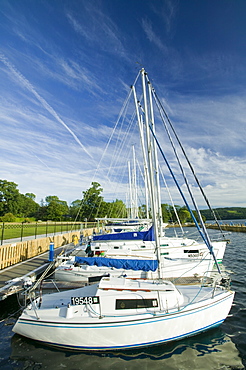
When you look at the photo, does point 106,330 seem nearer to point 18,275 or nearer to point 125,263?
point 125,263

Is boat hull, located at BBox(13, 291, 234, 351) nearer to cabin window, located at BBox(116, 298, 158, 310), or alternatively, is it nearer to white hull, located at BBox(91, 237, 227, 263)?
cabin window, located at BBox(116, 298, 158, 310)

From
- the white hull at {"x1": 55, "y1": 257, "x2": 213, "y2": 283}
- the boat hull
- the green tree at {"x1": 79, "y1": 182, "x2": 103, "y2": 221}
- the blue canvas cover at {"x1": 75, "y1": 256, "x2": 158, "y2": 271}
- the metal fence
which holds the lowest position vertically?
the boat hull

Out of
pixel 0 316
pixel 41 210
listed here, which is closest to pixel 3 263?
pixel 0 316

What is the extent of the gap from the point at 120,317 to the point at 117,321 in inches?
6.9

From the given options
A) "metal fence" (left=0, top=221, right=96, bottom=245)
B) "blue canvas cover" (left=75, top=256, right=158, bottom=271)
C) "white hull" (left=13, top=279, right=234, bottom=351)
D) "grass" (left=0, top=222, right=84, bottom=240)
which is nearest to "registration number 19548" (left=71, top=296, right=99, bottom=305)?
"white hull" (left=13, top=279, right=234, bottom=351)

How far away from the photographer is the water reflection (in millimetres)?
7148

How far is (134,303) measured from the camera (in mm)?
8320

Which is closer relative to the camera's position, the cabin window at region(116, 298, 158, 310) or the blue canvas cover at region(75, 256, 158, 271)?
the cabin window at region(116, 298, 158, 310)

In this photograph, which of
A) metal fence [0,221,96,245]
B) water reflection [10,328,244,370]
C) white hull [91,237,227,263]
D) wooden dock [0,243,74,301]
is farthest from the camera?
metal fence [0,221,96,245]

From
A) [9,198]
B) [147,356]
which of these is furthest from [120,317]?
[9,198]

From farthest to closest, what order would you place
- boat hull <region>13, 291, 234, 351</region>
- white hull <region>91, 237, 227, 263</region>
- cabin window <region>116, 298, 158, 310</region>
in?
1. white hull <region>91, 237, 227, 263</region>
2. cabin window <region>116, 298, 158, 310</region>
3. boat hull <region>13, 291, 234, 351</region>

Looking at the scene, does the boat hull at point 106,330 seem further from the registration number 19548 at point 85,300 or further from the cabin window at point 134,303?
the registration number 19548 at point 85,300

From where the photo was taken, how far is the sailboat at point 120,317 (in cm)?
766

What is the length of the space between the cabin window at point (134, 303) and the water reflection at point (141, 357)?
1.46m
